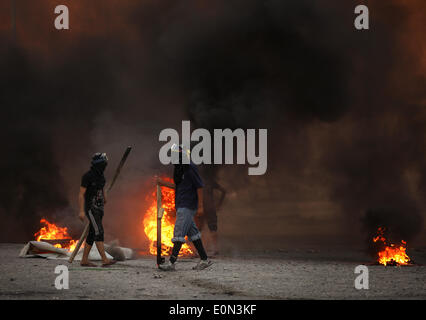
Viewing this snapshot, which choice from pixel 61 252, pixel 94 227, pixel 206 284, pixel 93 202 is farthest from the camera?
pixel 61 252

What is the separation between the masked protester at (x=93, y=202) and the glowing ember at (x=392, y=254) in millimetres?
9971

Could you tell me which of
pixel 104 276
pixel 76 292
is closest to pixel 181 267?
pixel 104 276

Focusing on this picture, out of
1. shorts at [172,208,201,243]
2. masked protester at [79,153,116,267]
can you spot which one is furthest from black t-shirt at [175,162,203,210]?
masked protester at [79,153,116,267]

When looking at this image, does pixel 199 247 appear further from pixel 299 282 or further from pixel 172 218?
pixel 172 218

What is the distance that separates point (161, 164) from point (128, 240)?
4502mm

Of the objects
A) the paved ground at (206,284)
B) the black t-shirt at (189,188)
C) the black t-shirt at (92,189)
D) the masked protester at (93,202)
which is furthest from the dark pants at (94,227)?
the black t-shirt at (189,188)

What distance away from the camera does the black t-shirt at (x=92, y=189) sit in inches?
436

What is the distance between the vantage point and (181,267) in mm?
11578

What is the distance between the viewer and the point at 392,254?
16375 mm

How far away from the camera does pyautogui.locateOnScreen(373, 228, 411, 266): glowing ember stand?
15.8 m

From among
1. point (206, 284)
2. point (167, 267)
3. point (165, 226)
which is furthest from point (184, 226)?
point (165, 226)

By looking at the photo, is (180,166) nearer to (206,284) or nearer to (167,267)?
(167,267)

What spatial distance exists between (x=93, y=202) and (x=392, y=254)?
11.0m

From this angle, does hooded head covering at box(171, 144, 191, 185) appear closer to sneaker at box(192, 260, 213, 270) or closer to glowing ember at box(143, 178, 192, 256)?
sneaker at box(192, 260, 213, 270)
